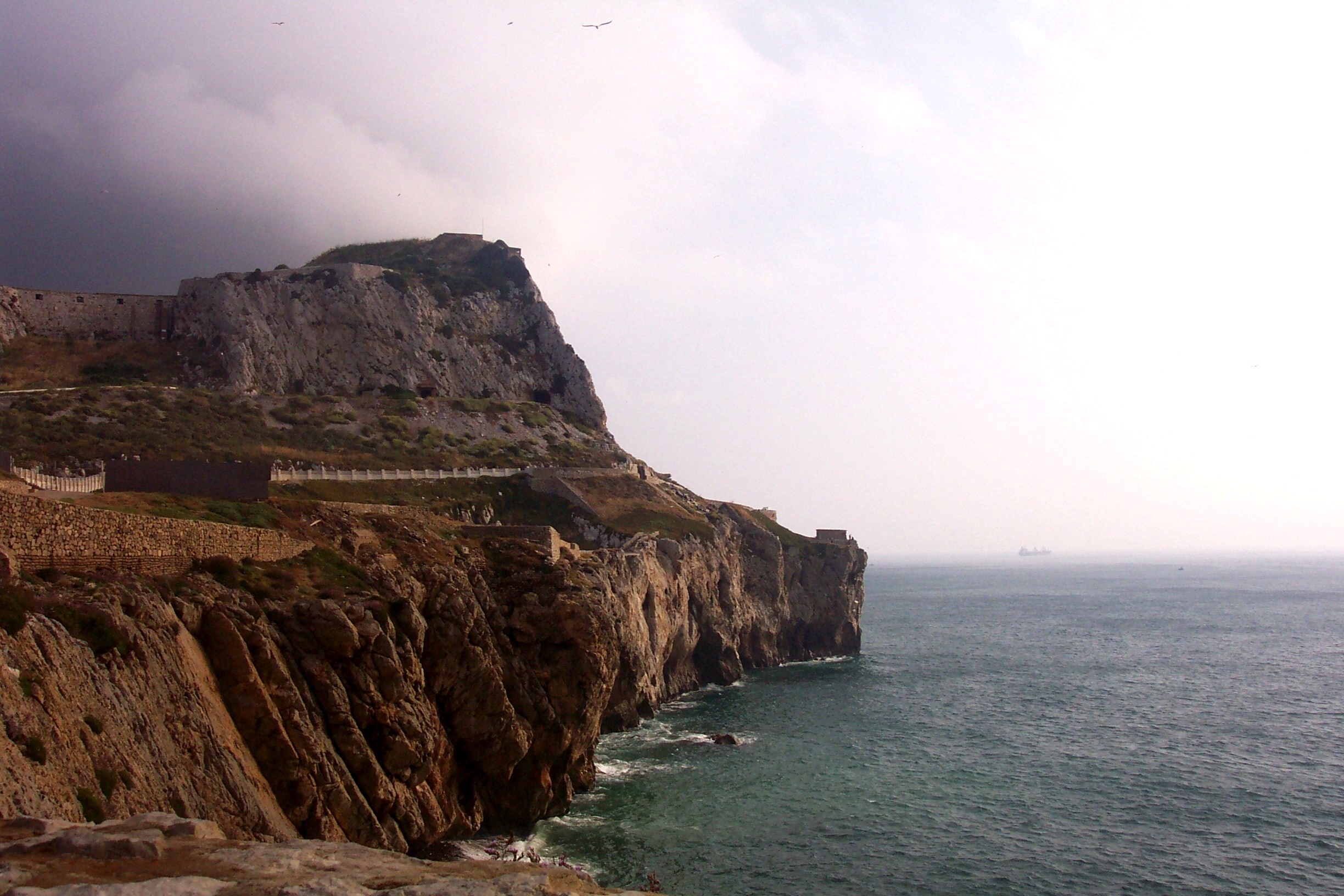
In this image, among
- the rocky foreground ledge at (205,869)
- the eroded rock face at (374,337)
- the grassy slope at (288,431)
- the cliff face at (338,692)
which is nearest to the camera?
the rocky foreground ledge at (205,869)

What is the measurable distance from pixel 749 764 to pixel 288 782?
34.2m

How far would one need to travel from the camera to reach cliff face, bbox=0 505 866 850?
2117cm

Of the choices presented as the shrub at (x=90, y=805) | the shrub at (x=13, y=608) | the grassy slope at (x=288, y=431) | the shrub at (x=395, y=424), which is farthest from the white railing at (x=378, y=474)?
the shrub at (x=90, y=805)

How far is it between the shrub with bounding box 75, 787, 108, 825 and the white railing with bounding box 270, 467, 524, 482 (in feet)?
159

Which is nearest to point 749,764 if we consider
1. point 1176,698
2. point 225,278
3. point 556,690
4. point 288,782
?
point 556,690

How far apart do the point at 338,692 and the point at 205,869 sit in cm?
1632

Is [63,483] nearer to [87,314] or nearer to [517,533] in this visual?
[517,533]

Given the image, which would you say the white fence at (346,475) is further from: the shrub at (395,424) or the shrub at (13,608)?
the shrub at (13,608)

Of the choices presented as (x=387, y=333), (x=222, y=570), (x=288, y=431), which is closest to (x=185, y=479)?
(x=222, y=570)

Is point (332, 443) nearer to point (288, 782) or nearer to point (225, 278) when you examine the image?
point (225, 278)

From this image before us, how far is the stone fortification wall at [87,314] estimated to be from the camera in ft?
354

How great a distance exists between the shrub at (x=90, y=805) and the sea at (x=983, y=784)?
21202 millimetres

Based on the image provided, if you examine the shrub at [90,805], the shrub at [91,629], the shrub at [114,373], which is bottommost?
the shrub at [90,805]

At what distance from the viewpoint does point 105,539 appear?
27.5 metres
